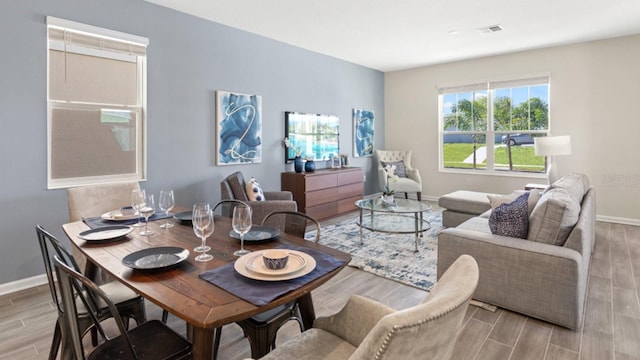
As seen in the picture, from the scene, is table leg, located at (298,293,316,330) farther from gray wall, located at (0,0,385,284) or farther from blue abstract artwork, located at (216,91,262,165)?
blue abstract artwork, located at (216,91,262,165)

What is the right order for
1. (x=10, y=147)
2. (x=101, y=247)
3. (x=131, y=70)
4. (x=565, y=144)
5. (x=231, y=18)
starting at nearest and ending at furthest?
(x=101, y=247) → (x=10, y=147) → (x=131, y=70) → (x=231, y=18) → (x=565, y=144)

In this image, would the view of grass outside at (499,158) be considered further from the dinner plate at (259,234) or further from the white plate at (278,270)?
the white plate at (278,270)

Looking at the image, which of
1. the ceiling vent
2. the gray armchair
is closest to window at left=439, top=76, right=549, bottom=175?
the ceiling vent

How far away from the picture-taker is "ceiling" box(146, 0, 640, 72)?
3697 millimetres

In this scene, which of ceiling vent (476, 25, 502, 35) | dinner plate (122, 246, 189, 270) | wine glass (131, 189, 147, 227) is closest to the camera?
dinner plate (122, 246, 189, 270)

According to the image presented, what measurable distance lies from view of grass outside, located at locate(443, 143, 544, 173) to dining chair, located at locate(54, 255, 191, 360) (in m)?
6.17

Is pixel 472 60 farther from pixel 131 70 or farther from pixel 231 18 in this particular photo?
→ pixel 131 70

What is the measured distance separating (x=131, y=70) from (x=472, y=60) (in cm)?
548

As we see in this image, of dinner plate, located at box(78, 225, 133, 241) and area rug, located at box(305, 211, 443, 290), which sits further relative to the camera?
area rug, located at box(305, 211, 443, 290)

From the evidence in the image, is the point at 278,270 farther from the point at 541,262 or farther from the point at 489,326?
the point at 541,262

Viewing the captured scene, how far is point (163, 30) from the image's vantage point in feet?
12.1

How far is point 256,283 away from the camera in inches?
49.9

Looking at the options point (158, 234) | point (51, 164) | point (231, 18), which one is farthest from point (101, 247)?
point (231, 18)

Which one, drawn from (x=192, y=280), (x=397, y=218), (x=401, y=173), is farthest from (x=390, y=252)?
(x=401, y=173)
